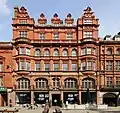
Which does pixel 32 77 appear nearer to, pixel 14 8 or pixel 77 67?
pixel 77 67

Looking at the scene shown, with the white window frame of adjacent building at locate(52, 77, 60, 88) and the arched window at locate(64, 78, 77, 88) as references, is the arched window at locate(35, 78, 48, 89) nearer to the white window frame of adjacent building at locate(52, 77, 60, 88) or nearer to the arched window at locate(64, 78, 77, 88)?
the white window frame of adjacent building at locate(52, 77, 60, 88)

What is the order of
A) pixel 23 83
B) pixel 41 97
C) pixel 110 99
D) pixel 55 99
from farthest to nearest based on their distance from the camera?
1. pixel 55 99
2. pixel 110 99
3. pixel 41 97
4. pixel 23 83

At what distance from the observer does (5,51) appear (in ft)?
212

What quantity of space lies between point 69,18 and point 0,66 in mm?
18861

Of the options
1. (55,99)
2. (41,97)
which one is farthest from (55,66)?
(41,97)

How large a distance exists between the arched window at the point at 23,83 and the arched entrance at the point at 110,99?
55.6 ft

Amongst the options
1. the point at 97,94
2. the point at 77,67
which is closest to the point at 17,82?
the point at 77,67

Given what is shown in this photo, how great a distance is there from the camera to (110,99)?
64.1 meters

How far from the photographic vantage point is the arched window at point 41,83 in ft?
209

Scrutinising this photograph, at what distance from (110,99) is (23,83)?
19.4 meters

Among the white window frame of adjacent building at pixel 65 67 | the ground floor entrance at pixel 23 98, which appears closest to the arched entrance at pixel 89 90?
the white window frame of adjacent building at pixel 65 67

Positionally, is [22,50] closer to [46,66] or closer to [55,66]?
[46,66]

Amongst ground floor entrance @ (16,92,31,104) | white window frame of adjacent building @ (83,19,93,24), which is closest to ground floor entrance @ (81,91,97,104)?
ground floor entrance @ (16,92,31,104)

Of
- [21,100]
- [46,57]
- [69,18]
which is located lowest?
[21,100]
